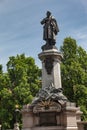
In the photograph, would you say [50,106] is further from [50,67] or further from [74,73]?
[74,73]

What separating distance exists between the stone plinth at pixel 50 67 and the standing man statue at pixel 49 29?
1.04 metres

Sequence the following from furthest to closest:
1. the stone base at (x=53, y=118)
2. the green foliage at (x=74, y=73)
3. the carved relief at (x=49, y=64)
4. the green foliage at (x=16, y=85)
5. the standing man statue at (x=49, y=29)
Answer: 1. the green foliage at (x=74, y=73)
2. the green foliage at (x=16, y=85)
3. the standing man statue at (x=49, y=29)
4. the carved relief at (x=49, y=64)
5. the stone base at (x=53, y=118)

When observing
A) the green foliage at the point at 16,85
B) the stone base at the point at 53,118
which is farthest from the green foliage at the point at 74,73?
the stone base at the point at 53,118

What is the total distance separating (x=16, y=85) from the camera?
35812mm

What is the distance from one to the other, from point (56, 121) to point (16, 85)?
1623 centimetres

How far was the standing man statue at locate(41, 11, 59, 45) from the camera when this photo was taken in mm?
22672

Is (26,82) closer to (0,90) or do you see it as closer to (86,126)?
(0,90)

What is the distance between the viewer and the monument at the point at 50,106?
65.4ft

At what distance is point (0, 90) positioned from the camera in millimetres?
35438

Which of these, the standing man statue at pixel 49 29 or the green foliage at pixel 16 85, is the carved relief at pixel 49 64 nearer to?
the standing man statue at pixel 49 29

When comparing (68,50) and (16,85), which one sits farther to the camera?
(68,50)

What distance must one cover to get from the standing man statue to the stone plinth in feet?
3.40

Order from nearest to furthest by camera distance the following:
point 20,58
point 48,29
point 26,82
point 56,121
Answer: point 56,121 → point 48,29 → point 26,82 → point 20,58

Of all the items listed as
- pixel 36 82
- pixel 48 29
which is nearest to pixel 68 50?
pixel 36 82
